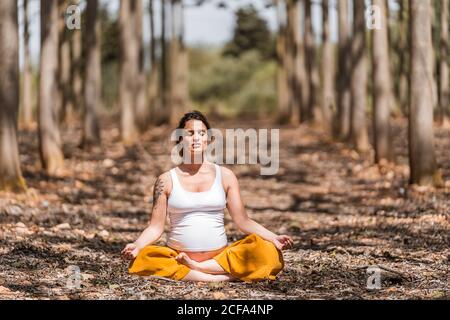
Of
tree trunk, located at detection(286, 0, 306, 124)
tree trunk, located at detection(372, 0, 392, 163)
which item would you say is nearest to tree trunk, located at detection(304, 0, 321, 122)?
tree trunk, located at detection(286, 0, 306, 124)

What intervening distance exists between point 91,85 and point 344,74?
6121 mm

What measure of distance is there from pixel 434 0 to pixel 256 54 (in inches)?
1186

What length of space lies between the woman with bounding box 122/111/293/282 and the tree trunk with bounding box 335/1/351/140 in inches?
558

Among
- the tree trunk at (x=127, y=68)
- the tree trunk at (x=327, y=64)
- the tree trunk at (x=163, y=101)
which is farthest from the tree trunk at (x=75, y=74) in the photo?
the tree trunk at (x=327, y=64)

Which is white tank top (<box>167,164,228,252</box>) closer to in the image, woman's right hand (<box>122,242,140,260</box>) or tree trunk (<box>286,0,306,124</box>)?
woman's right hand (<box>122,242,140,260</box>)

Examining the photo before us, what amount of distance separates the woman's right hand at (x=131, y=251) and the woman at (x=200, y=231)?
101mm

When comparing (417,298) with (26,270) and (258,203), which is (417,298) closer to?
(26,270)

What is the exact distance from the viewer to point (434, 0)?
31109mm

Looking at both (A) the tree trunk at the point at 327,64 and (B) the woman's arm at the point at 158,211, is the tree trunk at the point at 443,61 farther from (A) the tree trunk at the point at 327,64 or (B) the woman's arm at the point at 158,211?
(B) the woman's arm at the point at 158,211

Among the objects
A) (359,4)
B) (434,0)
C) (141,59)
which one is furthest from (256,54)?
(359,4)

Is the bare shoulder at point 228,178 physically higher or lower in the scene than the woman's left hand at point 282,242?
higher

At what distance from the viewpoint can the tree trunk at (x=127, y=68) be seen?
2083cm

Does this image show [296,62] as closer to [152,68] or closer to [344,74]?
[152,68]

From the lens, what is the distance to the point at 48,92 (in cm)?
1450
